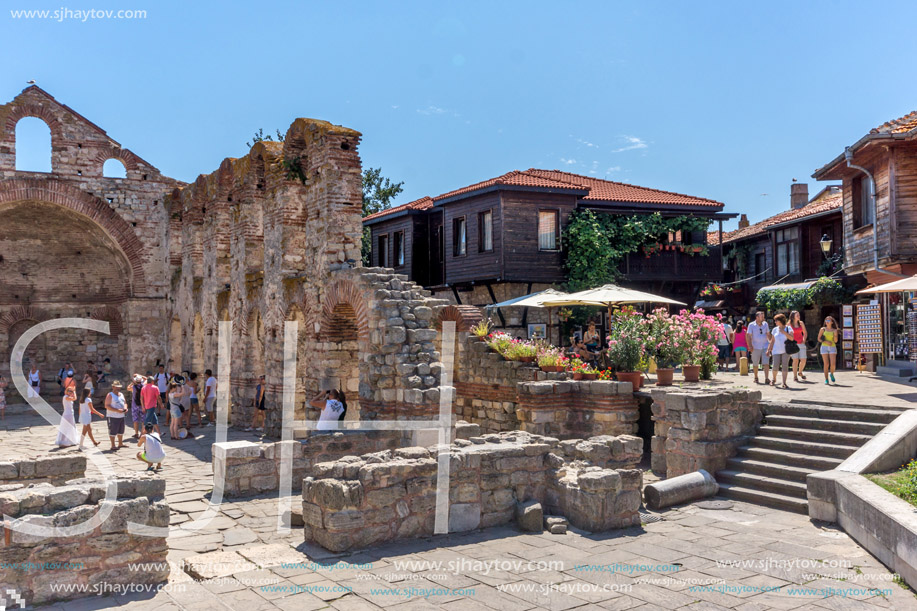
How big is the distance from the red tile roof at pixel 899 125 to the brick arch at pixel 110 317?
22.4 metres

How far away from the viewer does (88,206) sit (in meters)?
21.7

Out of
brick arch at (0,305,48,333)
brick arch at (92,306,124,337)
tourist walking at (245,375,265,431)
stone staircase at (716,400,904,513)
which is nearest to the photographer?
stone staircase at (716,400,904,513)

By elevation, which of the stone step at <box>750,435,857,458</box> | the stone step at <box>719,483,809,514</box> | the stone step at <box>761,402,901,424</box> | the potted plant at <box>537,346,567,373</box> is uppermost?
the potted plant at <box>537,346,567,373</box>

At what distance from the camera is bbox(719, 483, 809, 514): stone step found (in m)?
8.01

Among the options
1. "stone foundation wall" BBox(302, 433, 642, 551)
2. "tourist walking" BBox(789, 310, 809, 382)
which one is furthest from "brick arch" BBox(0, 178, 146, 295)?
"tourist walking" BBox(789, 310, 809, 382)

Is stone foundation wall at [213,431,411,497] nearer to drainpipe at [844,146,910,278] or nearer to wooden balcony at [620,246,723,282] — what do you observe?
drainpipe at [844,146,910,278]

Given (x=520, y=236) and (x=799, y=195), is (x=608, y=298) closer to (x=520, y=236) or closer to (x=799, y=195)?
(x=520, y=236)

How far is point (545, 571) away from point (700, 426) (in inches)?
161

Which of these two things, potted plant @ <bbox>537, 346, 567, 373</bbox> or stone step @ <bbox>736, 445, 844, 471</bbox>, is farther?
potted plant @ <bbox>537, 346, 567, 373</bbox>

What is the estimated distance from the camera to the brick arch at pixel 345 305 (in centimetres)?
1177

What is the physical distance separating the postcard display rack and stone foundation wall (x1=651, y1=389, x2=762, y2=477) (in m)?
9.72

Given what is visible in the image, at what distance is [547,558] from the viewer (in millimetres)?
6316

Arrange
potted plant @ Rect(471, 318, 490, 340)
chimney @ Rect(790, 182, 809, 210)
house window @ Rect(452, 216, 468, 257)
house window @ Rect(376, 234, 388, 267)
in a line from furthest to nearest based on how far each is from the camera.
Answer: chimney @ Rect(790, 182, 809, 210) < house window @ Rect(376, 234, 388, 267) < house window @ Rect(452, 216, 468, 257) < potted plant @ Rect(471, 318, 490, 340)

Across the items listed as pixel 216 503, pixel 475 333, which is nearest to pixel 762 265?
pixel 475 333
